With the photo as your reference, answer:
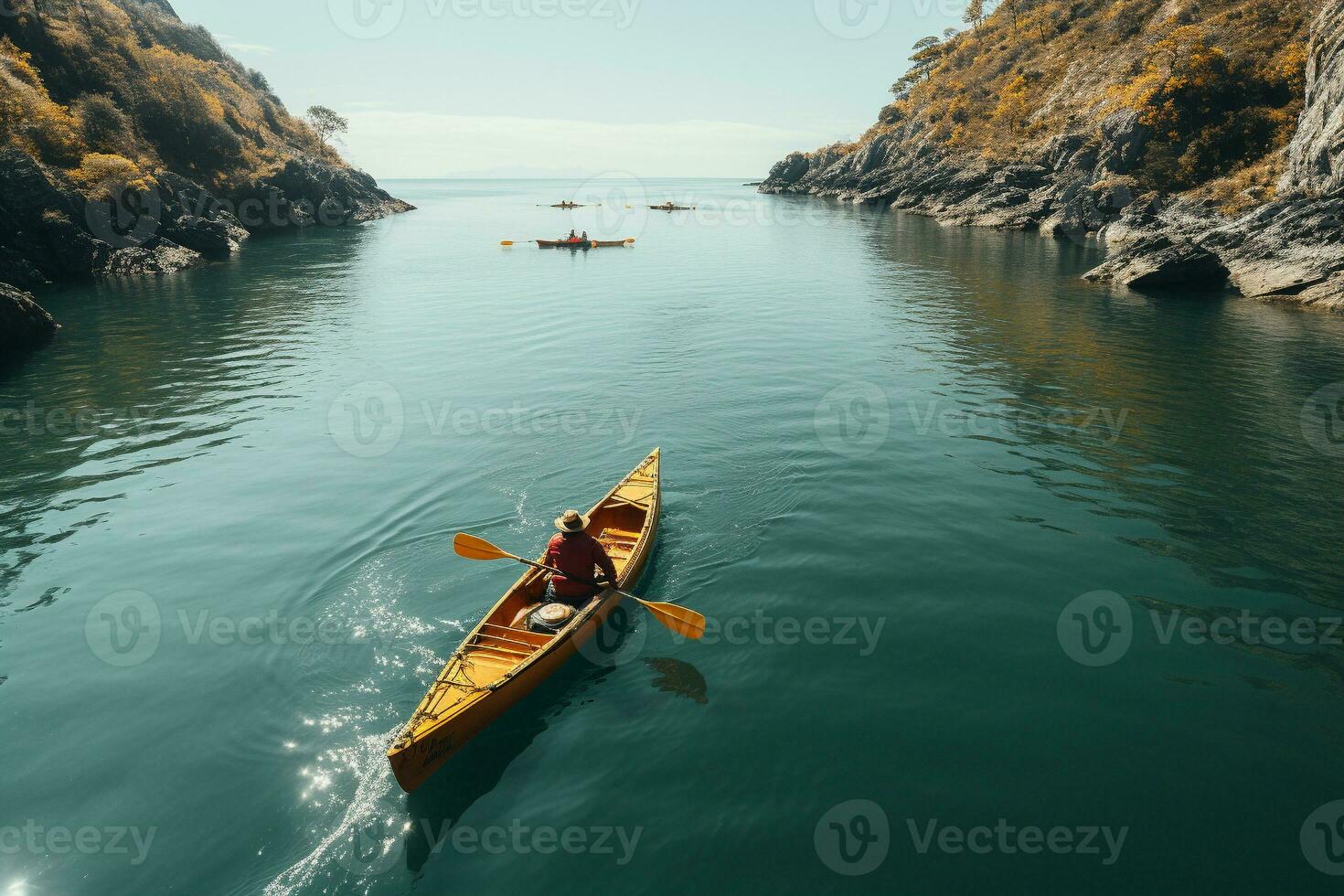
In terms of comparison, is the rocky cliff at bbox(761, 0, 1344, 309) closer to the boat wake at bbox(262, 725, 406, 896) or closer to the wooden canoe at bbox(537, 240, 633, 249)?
the wooden canoe at bbox(537, 240, 633, 249)

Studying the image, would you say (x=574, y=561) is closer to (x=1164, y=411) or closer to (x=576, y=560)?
(x=576, y=560)

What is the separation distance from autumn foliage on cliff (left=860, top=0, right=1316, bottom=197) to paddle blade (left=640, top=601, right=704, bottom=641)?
164ft

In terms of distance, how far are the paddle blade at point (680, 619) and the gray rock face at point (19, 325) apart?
31006 mm

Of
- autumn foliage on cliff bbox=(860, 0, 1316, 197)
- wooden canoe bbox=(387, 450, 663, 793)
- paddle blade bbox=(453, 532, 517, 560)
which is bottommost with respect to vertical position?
wooden canoe bbox=(387, 450, 663, 793)

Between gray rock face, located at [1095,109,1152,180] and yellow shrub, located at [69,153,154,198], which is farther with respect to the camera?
gray rock face, located at [1095,109,1152,180]

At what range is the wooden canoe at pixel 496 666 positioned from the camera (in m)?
8.09

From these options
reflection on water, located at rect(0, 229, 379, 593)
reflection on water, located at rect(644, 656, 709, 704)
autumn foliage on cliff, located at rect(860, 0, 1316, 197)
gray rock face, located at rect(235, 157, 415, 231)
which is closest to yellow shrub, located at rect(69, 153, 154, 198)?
reflection on water, located at rect(0, 229, 379, 593)

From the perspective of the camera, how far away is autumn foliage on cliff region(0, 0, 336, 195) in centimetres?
4528

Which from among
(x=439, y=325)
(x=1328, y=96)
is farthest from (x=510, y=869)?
(x=1328, y=96)

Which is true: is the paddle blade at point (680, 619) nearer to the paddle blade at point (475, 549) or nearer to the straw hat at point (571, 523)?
the straw hat at point (571, 523)

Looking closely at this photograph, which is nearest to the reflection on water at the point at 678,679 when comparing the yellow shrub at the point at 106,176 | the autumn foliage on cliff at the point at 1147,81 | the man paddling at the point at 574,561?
the man paddling at the point at 574,561

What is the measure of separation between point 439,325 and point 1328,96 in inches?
1801

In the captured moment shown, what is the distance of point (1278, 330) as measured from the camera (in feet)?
89.1

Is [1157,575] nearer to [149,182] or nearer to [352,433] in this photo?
[352,433]
